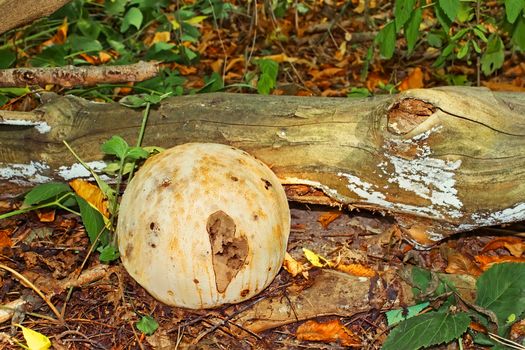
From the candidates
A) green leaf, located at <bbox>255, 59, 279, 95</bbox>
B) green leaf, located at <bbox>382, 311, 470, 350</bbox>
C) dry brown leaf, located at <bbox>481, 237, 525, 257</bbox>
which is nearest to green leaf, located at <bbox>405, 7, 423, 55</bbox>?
green leaf, located at <bbox>255, 59, 279, 95</bbox>

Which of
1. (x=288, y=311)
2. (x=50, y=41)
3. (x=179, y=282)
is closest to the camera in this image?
(x=179, y=282)

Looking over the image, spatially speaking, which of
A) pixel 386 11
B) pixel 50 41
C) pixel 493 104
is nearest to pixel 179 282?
pixel 493 104

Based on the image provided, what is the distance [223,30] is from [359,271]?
3415 millimetres

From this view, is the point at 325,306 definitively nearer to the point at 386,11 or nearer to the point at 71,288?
the point at 71,288

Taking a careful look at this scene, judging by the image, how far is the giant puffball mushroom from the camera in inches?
112

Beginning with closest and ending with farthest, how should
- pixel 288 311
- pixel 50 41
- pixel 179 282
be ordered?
pixel 179 282 → pixel 288 311 → pixel 50 41

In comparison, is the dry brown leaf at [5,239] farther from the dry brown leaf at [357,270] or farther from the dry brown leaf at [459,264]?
the dry brown leaf at [459,264]

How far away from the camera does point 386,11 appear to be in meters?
6.14

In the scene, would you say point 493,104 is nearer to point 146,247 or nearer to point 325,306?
point 325,306

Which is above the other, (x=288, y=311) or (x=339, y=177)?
(x=339, y=177)

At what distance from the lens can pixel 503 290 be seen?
2.95 metres

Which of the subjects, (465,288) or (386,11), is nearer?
(465,288)

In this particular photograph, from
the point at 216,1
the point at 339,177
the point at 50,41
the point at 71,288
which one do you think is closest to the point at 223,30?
the point at 216,1

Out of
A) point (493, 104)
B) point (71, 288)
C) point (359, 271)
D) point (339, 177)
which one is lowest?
point (71, 288)
